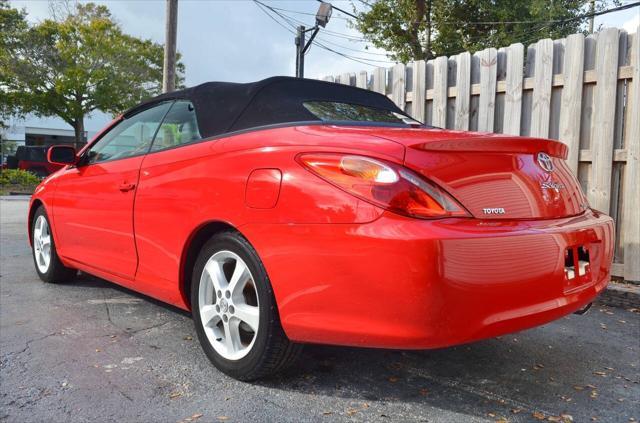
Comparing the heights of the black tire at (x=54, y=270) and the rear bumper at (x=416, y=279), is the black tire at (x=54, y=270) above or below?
below

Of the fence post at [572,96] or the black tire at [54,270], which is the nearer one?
the black tire at [54,270]

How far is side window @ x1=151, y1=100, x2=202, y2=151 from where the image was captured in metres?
3.05

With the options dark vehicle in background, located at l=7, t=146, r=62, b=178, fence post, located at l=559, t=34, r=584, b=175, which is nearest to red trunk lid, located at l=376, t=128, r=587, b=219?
fence post, located at l=559, t=34, r=584, b=175

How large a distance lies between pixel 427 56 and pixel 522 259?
1675cm

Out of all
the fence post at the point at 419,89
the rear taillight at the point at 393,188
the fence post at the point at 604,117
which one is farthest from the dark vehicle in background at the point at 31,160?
the rear taillight at the point at 393,188

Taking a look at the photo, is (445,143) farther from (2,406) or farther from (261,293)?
(2,406)

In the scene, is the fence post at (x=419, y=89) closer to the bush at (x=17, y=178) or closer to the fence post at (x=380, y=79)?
the fence post at (x=380, y=79)

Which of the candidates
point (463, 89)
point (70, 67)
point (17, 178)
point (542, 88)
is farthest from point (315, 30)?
point (70, 67)

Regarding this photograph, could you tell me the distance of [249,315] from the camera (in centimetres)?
242

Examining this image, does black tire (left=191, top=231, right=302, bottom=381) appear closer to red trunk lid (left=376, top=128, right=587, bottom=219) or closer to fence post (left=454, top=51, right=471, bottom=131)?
red trunk lid (left=376, top=128, right=587, bottom=219)

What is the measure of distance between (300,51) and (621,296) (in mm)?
10772

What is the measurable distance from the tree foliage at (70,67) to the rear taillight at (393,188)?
29.7 meters

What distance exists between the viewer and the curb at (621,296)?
13.8 feet

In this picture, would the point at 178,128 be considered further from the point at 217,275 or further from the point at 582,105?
the point at 582,105
